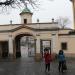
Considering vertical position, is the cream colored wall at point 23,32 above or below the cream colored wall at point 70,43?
above

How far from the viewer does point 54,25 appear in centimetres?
5219

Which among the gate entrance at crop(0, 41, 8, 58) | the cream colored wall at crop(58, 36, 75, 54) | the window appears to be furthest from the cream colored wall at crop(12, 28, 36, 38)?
the cream colored wall at crop(58, 36, 75, 54)

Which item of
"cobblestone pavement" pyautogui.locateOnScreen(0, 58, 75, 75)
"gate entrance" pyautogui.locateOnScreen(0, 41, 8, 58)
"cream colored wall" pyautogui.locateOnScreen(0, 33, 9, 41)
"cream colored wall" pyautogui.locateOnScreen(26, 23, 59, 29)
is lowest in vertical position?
"cobblestone pavement" pyautogui.locateOnScreen(0, 58, 75, 75)

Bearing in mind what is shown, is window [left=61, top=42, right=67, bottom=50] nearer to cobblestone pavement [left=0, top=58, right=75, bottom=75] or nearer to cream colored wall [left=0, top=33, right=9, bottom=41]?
cream colored wall [left=0, top=33, right=9, bottom=41]

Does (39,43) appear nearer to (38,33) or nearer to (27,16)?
(38,33)

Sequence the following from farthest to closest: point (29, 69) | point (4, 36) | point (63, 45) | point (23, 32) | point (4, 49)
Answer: point (4, 49)
point (4, 36)
point (23, 32)
point (63, 45)
point (29, 69)

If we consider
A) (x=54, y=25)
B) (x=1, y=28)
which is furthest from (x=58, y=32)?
(x=1, y=28)

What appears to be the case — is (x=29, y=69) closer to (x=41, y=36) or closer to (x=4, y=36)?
(x=41, y=36)

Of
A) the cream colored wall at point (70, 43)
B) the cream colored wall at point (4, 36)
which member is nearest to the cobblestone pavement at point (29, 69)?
the cream colored wall at point (70, 43)

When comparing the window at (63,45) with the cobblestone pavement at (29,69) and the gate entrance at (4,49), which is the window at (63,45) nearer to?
the gate entrance at (4,49)

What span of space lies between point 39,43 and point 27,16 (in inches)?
381

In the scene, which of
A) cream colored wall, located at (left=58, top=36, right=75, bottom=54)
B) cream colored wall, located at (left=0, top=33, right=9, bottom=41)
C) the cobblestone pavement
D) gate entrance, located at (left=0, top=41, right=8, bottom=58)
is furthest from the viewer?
gate entrance, located at (left=0, top=41, right=8, bottom=58)

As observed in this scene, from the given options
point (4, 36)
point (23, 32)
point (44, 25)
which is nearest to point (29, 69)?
point (44, 25)

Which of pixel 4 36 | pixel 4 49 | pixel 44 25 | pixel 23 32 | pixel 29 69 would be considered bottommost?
pixel 29 69
